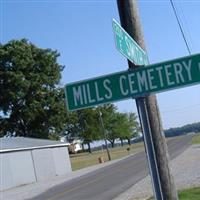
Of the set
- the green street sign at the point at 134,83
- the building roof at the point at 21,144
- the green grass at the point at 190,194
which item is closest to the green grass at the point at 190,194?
the green grass at the point at 190,194

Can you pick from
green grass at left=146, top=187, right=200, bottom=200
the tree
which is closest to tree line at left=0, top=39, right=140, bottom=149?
the tree

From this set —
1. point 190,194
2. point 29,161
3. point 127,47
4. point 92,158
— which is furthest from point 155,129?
point 92,158

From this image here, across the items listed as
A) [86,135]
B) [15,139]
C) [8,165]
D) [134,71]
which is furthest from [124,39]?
[86,135]

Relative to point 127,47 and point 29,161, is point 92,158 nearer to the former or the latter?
point 29,161

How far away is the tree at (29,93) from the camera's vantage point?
7025cm

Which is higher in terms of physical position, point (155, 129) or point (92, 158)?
point (155, 129)

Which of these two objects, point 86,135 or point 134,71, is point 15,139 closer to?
point 134,71

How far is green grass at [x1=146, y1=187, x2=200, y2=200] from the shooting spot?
48.5 ft

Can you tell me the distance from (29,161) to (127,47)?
39241 mm

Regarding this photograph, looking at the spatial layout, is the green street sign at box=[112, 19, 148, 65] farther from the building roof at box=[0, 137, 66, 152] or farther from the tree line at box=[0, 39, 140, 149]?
the tree line at box=[0, 39, 140, 149]

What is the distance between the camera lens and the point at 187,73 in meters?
5.04

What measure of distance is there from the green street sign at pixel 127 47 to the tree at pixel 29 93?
64473 millimetres

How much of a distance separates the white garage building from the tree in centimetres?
2026

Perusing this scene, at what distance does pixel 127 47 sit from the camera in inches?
211
